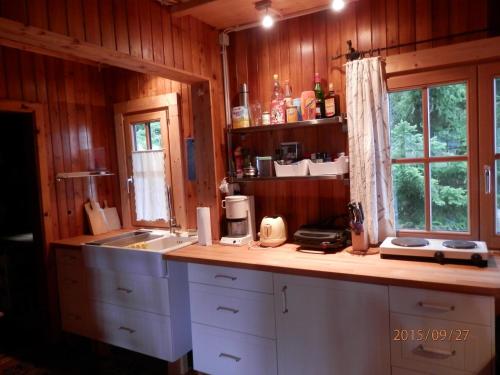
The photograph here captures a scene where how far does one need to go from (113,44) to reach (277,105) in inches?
42.0

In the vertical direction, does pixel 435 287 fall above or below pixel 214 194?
below

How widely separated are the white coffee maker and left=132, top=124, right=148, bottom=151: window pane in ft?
3.71

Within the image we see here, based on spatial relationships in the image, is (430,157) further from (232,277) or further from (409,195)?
(232,277)

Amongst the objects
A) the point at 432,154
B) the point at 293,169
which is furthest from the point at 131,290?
the point at 432,154

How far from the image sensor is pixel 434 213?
2150 mm

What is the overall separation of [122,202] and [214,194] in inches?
49.8

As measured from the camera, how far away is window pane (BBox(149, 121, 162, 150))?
3.12 metres

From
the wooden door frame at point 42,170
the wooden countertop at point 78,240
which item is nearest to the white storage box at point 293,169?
the wooden countertop at point 78,240

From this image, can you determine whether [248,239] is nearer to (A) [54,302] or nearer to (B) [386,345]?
(B) [386,345]

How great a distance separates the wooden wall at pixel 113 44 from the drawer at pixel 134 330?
878mm

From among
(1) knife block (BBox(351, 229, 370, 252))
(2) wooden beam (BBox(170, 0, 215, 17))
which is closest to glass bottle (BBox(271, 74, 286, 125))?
(2) wooden beam (BBox(170, 0, 215, 17))

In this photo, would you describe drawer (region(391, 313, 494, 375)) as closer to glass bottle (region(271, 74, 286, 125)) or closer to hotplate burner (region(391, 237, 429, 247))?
hotplate burner (region(391, 237, 429, 247))

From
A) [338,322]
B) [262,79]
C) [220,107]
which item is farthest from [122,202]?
[338,322]

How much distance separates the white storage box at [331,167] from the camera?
2195 mm
